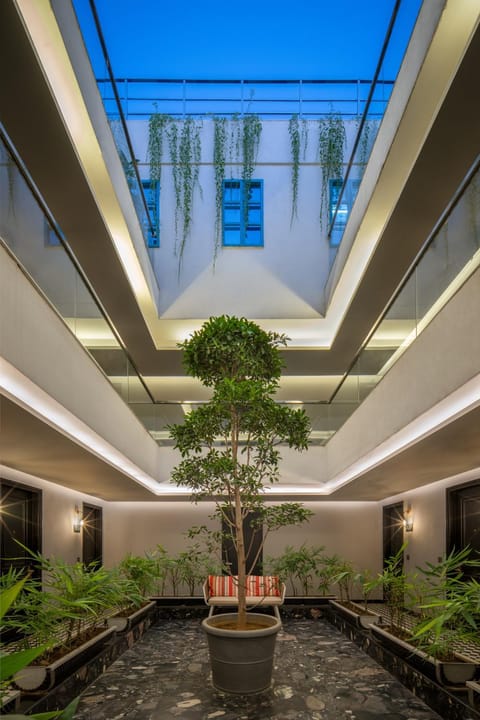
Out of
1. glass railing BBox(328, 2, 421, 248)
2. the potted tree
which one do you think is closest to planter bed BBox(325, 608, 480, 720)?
the potted tree

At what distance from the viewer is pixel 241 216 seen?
12.0 metres

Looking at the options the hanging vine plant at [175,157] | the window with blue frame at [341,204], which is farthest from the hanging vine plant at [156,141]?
the window with blue frame at [341,204]

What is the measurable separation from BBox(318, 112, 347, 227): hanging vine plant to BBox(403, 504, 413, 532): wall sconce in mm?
5996

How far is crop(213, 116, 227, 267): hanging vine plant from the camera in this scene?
11.8 meters

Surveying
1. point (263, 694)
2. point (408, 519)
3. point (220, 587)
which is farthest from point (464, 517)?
point (220, 587)

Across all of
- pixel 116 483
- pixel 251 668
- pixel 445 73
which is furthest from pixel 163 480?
pixel 445 73

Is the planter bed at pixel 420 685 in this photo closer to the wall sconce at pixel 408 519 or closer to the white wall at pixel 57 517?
the wall sconce at pixel 408 519

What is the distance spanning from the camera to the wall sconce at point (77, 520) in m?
12.6

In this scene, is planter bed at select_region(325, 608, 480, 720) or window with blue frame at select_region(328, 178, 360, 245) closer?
planter bed at select_region(325, 608, 480, 720)

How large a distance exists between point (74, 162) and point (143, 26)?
2.85 m

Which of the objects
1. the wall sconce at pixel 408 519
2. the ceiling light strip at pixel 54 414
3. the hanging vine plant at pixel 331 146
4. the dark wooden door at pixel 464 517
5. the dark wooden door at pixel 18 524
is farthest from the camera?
the wall sconce at pixel 408 519

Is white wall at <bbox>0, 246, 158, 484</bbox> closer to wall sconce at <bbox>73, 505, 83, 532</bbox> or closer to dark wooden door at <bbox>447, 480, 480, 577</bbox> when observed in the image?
wall sconce at <bbox>73, 505, 83, 532</bbox>

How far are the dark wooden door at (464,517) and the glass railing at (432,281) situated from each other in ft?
7.02

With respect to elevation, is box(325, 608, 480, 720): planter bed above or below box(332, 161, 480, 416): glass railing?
below
